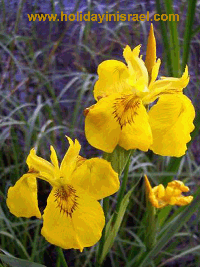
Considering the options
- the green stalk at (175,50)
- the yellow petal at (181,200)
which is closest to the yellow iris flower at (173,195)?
the yellow petal at (181,200)

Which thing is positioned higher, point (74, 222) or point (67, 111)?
point (74, 222)

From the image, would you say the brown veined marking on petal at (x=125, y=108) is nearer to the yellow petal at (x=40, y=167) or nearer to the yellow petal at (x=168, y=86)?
the yellow petal at (x=168, y=86)

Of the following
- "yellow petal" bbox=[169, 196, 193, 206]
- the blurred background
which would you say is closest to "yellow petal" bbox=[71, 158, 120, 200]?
"yellow petal" bbox=[169, 196, 193, 206]

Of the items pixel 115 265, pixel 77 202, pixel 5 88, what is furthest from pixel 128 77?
pixel 5 88

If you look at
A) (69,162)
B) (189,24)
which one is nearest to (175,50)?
(189,24)

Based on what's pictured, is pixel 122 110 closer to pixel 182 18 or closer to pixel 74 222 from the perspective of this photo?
pixel 74 222
